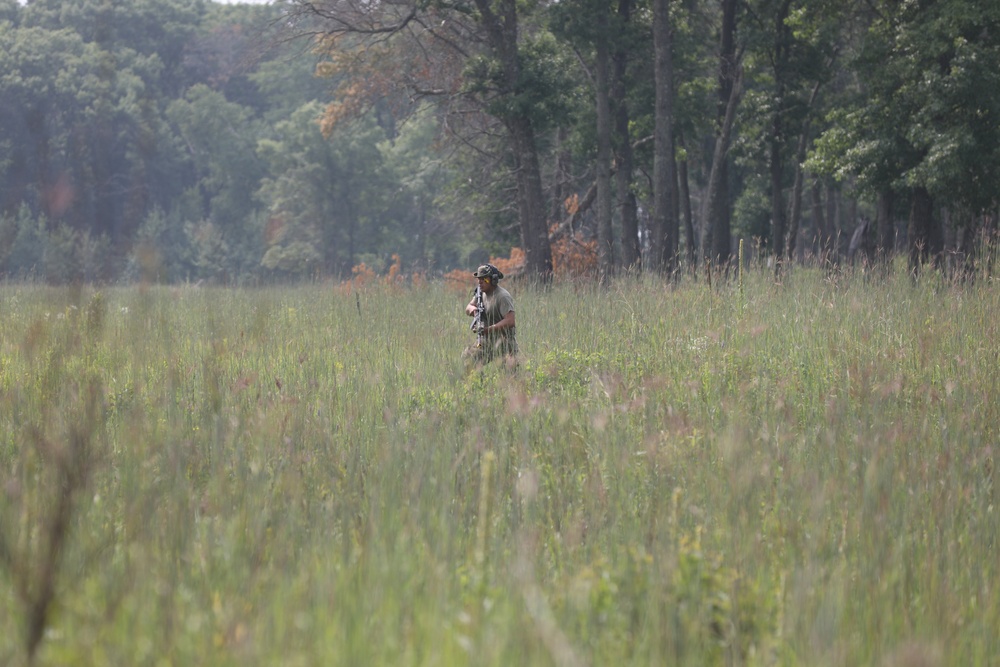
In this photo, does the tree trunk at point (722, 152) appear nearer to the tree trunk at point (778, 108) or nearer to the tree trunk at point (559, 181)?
the tree trunk at point (778, 108)

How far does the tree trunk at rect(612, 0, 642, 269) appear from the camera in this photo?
80.0ft

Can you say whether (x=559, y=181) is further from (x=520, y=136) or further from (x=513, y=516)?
(x=513, y=516)

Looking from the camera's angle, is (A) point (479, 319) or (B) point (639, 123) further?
(B) point (639, 123)

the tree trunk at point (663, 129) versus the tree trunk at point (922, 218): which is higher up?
the tree trunk at point (663, 129)

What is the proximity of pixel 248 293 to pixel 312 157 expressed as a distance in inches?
1645

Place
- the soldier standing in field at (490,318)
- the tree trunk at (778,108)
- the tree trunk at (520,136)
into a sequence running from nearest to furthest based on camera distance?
1. the soldier standing in field at (490,318)
2. the tree trunk at (520,136)
3. the tree trunk at (778,108)

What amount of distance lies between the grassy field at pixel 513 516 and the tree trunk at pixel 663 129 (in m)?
13.3

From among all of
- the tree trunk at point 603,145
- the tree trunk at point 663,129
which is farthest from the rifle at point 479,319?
the tree trunk at point 603,145

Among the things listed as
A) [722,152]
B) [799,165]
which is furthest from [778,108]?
[722,152]

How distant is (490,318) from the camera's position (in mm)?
8672

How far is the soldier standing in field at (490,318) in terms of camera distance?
8438mm

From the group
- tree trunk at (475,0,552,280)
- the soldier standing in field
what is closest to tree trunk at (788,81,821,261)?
tree trunk at (475,0,552,280)

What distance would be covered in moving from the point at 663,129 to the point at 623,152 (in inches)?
144

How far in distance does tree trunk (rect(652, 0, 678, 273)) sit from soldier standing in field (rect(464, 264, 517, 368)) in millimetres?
12265
